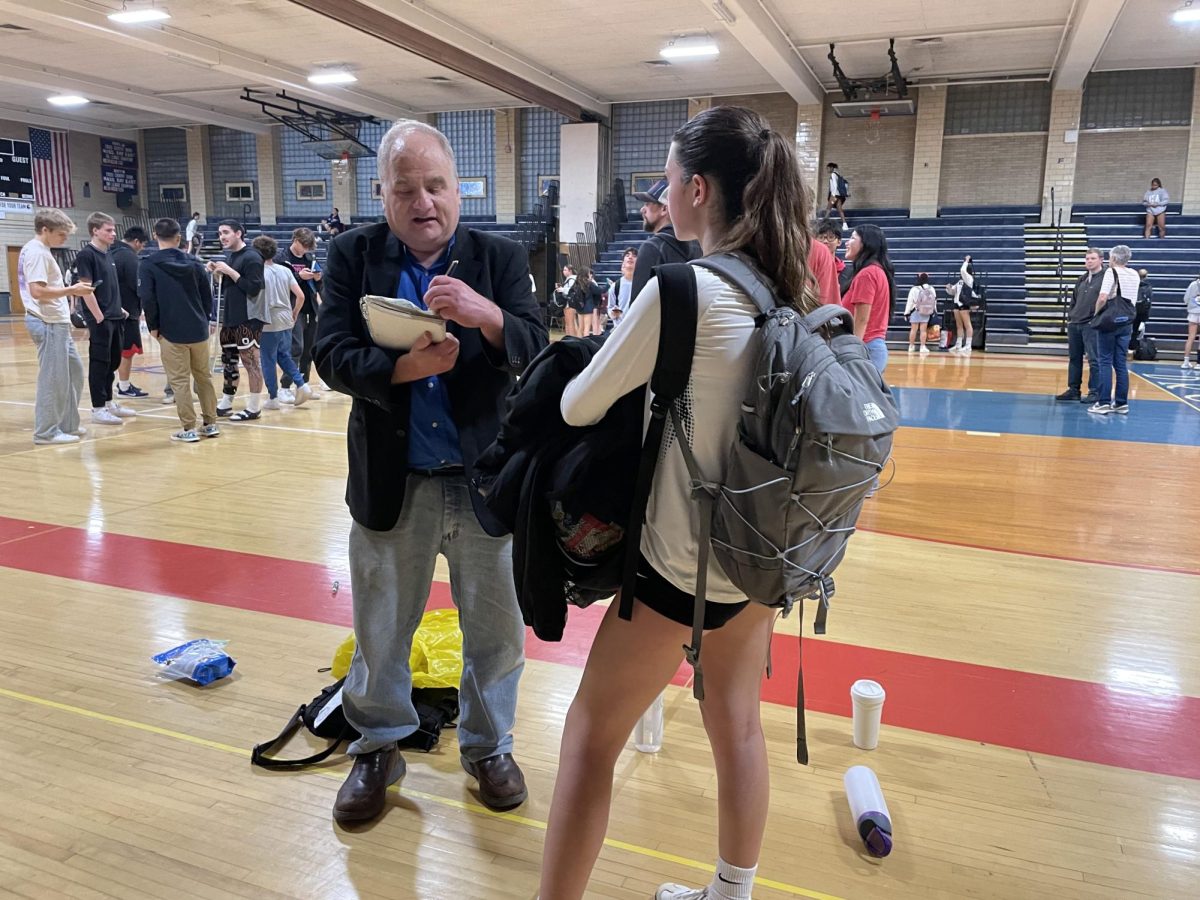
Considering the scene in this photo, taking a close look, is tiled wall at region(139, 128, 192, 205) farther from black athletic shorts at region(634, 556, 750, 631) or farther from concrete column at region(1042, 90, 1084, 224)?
black athletic shorts at region(634, 556, 750, 631)

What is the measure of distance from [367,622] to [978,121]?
19.1m

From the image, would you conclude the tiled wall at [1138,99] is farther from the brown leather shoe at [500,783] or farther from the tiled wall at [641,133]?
the brown leather shoe at [500,783]

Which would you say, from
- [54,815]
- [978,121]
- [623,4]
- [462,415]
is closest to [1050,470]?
[462,415]

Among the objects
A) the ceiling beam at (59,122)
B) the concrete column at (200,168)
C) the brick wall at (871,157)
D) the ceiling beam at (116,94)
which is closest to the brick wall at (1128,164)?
the brick wall at (871,157)

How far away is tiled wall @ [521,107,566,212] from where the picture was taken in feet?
66.4

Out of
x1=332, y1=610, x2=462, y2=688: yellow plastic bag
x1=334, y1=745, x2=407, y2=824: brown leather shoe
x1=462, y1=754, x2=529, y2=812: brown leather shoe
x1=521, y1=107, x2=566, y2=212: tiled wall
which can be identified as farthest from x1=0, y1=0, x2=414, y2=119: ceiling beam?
x1=462, y1=754, x2=529, y2=812: brown leather shoe

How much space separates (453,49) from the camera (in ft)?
46.7

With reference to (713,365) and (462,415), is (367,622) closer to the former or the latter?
(462,415)

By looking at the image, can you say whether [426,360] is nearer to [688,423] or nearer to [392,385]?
[392,385]

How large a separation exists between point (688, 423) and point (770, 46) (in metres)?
14.0

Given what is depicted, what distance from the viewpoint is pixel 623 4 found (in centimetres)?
1227

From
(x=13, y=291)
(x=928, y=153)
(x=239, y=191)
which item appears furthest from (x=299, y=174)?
(x=928, y=153)

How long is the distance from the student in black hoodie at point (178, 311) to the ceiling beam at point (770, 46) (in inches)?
311

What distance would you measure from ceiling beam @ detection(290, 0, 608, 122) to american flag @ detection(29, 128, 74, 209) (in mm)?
13732
